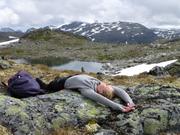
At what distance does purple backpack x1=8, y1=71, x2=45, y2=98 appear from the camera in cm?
1223

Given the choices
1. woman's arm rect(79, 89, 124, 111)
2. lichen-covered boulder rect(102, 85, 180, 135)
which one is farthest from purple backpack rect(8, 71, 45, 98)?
lichen-covered boulder rect(102, 85, 180, 135)

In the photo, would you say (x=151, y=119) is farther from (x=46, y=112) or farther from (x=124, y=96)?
(x=46, y=112)

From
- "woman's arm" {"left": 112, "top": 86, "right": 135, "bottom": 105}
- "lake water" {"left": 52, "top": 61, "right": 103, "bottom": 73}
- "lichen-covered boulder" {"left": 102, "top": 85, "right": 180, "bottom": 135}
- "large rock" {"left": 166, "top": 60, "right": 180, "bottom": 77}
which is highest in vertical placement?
"woman's arm" {"left": 112, "top": 86, "right": 135, "bottom": 105}

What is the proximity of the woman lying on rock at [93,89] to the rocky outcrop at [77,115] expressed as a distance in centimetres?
19

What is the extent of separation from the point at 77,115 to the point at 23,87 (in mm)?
1788

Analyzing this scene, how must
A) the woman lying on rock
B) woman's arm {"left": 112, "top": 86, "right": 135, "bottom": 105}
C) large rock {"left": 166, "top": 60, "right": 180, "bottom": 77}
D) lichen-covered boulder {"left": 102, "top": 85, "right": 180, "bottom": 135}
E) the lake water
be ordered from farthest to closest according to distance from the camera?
1. the lake water
2. large rock {"left": 166, "top": 60, "right": 180, "bottom": 77}
3. woman's arm {"left": 112, "top": 86, "right": 135, "bottom": 105}
4. the woman lying on rock
5. lichen-covered boulder {"left": 102, "top": 85, "right": 180, "bottom": 135}

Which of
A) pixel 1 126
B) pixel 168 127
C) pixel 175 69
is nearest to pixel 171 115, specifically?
pixel 168 127

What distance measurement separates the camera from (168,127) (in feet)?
39.6

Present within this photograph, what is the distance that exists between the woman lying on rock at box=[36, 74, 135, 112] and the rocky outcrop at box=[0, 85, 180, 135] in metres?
0.19

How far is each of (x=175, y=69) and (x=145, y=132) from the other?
27.5 meters

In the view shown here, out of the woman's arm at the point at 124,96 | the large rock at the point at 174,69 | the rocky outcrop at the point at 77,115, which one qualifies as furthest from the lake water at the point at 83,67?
the rocky outcrop at the point at 77,115

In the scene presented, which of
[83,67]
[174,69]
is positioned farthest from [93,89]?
[83,67]

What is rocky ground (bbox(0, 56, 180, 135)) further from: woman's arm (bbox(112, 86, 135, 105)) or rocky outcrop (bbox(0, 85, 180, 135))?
woman's arm (bbox(112, 86, 135, 105))

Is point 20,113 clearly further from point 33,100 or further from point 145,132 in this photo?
point 145,132
